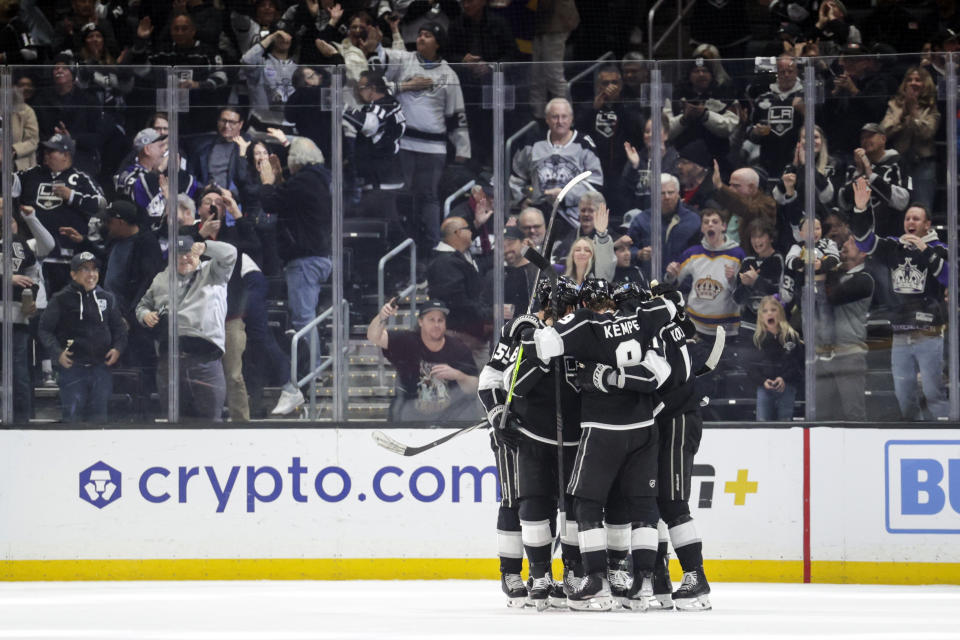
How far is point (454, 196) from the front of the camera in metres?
7.65

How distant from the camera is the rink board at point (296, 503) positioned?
7.40m

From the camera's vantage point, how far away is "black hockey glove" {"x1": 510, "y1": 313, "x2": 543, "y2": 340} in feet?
20.5

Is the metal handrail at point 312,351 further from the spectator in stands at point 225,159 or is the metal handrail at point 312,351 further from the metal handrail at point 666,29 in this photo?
the metal handrail at point 666,29

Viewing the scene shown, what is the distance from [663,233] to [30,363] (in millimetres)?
3438

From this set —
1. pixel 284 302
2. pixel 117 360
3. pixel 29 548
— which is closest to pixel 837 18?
pixel 284 302

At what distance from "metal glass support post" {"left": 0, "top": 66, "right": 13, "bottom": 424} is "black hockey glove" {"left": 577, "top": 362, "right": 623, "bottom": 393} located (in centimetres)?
327

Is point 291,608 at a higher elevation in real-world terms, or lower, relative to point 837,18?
lower

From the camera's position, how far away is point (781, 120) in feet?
24.9

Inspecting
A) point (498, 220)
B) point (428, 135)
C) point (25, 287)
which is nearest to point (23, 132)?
point (25, 287)

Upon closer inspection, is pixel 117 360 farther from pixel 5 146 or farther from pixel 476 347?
pixel 476 347

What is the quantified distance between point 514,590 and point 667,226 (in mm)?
2257

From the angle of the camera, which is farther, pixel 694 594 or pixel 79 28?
pixel 79 28

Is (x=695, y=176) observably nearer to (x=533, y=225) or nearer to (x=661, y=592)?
(x=533, y=225)

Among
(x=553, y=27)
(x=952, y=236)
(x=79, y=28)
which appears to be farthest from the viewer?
(x=79, y=28)
